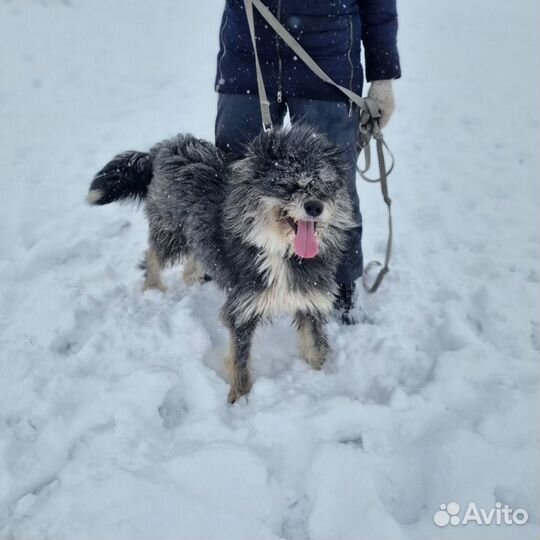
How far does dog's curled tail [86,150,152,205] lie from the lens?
3113mm

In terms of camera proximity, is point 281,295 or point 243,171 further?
point 281,295

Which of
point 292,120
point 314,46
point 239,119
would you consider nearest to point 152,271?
point 239,119

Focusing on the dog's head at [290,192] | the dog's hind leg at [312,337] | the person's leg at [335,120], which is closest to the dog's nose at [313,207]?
the dog's head at [290,192]

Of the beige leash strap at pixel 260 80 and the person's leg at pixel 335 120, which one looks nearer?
the beige leash strap at pixel 260 80

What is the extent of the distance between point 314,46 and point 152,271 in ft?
6.19

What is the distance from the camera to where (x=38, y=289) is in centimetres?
330

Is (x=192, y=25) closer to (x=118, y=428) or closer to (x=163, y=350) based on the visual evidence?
(x=163, y=350)

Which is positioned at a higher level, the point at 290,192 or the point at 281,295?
the point at 290,192

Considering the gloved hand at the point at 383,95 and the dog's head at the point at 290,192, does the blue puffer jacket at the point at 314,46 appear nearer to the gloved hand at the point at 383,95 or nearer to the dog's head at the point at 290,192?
the gloved hand at the point at 383,95

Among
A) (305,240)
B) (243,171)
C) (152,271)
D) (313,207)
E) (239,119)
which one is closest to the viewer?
(313,207)

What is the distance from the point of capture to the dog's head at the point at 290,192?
2.22 metres

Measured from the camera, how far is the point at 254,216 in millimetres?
2359

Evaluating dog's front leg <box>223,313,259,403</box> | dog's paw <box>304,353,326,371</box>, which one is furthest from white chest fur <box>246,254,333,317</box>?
dog's paw <box>304,353,326,371</box>

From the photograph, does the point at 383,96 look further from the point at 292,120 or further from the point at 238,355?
the point at 238,355
